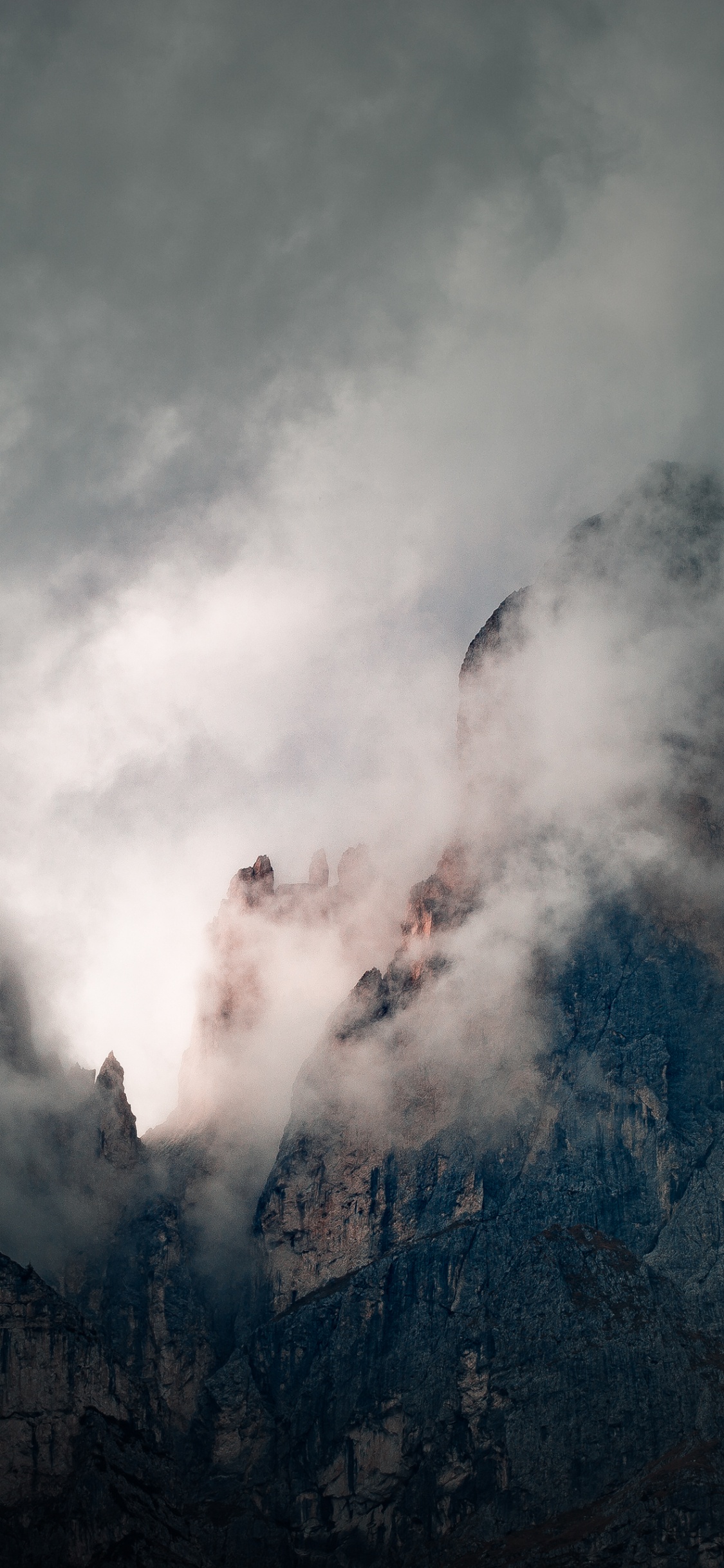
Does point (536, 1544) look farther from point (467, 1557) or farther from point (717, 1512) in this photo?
point (717, 1512)

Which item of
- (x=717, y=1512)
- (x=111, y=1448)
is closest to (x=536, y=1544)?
(x=717, y=1512)

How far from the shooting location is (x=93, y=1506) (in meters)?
188

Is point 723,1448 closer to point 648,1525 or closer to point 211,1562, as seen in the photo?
point 648,1525

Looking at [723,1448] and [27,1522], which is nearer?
[27,1522]

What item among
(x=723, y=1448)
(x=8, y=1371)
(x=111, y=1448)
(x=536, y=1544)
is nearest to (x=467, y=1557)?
(x=536, y=1544)

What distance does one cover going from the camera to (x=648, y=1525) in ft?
627

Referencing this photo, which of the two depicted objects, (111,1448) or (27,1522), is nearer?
(27,1522)

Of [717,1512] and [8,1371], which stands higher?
[8,1371]

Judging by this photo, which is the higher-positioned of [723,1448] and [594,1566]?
[723,1448]

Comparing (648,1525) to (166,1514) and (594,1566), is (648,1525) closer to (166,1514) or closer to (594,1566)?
(594,1566)

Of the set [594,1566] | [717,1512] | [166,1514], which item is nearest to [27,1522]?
[166,1514]

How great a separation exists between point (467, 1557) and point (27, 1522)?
66.3 m

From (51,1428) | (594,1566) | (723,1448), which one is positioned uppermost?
(51,1428)

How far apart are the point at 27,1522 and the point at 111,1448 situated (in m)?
16.9
